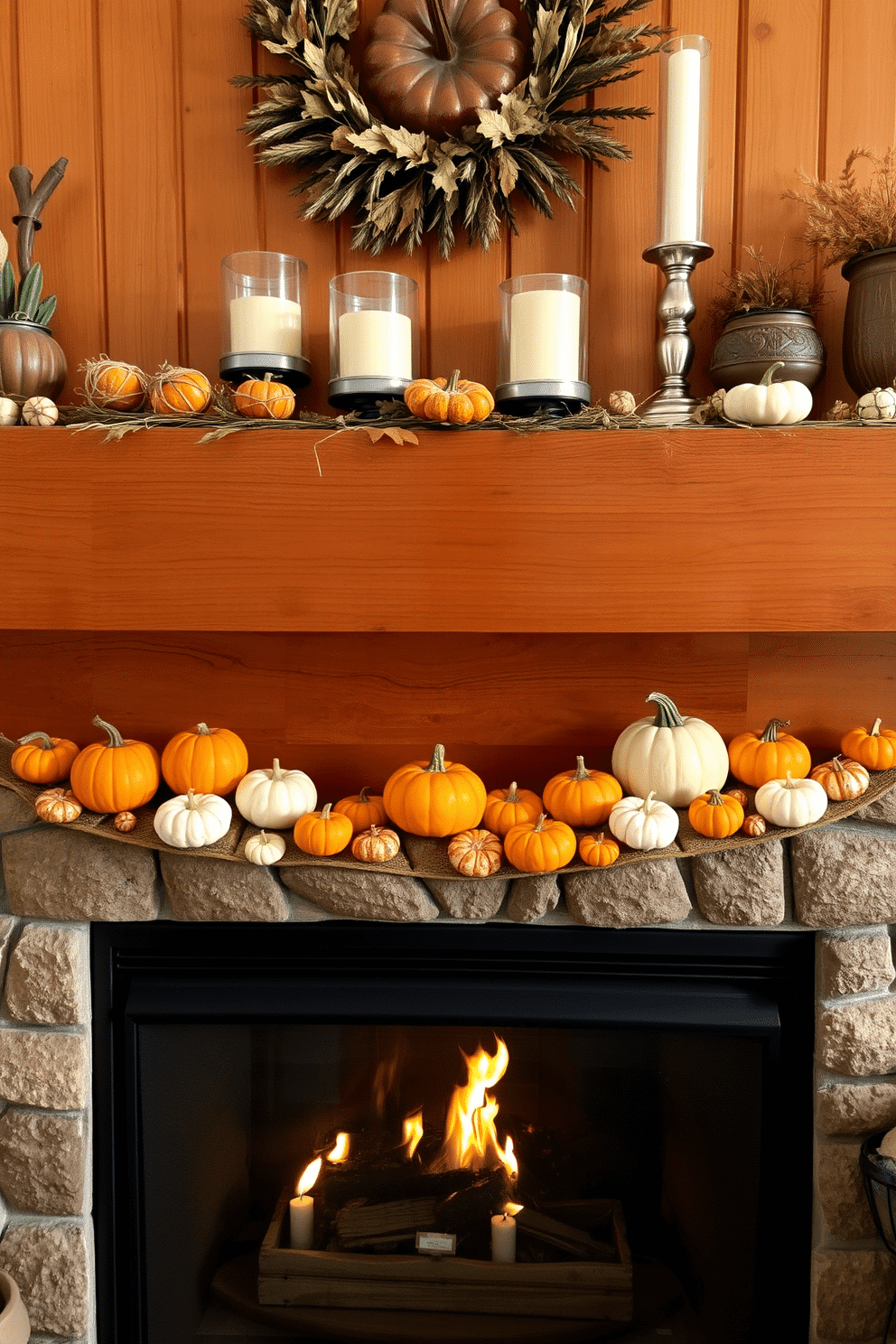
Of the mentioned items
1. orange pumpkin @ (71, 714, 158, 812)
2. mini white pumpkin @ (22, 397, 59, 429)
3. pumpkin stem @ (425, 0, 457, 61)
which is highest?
pumpkin stem @ (425, 0, 457, 61)

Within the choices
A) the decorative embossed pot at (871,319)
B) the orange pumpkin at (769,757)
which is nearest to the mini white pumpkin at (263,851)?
the orange pumpkin at (769,757)

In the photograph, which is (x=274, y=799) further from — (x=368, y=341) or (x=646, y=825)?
(x=368, y=341)

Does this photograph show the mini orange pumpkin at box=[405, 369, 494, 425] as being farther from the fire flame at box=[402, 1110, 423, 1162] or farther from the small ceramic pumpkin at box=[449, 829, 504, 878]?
the fire flame at box=[402, 1110, 423, 1162]

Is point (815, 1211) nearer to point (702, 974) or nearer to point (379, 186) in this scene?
point (702, 974)

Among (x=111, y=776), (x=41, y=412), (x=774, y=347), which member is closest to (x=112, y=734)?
(x=111, y=776)

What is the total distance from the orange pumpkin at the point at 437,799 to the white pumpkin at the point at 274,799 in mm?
130

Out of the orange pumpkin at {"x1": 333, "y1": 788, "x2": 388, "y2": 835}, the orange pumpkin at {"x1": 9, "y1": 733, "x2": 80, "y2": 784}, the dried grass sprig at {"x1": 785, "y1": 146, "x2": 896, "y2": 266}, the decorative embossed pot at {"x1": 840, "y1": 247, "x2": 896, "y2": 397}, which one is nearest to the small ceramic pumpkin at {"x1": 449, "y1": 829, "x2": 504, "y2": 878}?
the orange pumpkin at {"x1": 333, "y1": 788, "x2": 388, "y2": 835}

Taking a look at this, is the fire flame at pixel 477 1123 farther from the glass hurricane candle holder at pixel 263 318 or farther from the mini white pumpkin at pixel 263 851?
the glass hurricane candle holder at pixel 263 318

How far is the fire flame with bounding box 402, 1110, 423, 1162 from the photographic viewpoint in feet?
4.79

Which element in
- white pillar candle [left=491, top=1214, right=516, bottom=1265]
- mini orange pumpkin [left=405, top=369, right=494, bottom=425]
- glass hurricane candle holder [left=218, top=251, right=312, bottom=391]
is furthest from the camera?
white pillar candle [left=491, top=1214, right=516, bottom=1265]

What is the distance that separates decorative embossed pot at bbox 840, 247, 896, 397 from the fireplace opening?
0.81 meters

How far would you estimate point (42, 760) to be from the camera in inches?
A: 52.2

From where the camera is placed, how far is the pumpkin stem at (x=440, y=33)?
1.33 m

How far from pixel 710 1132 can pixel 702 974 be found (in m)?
0.25
